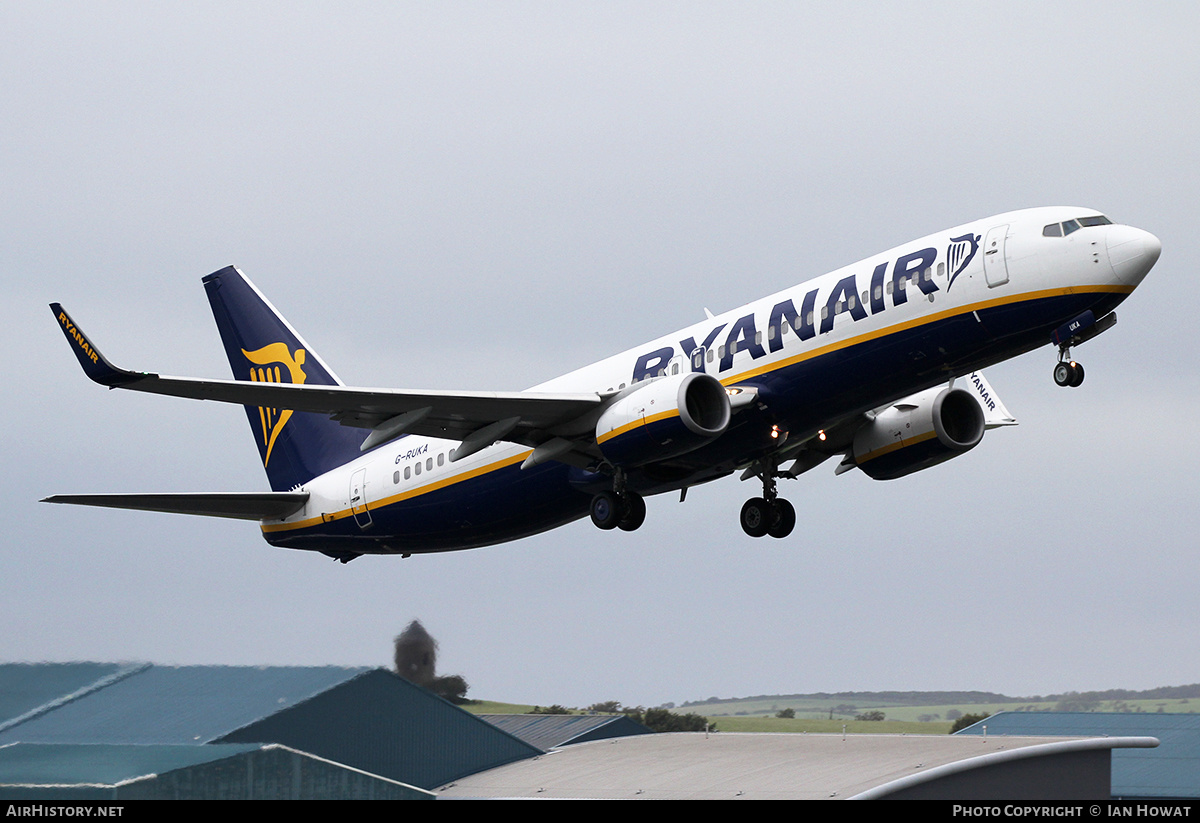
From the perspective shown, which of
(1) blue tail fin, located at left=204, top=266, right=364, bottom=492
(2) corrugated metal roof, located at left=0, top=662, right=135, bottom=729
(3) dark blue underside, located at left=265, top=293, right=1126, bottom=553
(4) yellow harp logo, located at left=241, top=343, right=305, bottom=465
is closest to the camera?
(3) dark blue underside, located at left=265, top=293, right=1126, bottom=553

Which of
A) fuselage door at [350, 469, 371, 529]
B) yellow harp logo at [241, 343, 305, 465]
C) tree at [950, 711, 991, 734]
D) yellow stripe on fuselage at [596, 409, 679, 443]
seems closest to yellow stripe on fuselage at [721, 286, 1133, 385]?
yellow stripe on fuselage at [596, 409, 679, 443]

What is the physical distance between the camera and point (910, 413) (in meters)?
32.8

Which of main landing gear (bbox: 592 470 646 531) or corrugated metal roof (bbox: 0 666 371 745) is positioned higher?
main landing gear (bbox: 592 470 646 531)

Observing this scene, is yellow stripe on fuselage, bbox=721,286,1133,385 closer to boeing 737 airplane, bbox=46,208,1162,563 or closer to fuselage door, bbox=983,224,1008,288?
boeing 737 airplane, bbox=46,208,1162,563

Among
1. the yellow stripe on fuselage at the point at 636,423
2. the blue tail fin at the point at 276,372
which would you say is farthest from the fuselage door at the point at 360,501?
the yellow stripe on fuselage at the point at 636,423

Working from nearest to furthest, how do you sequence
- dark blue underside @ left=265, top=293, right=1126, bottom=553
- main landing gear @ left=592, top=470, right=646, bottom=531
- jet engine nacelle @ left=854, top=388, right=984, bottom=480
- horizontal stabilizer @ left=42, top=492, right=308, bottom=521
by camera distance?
1. dark blue underside @ left=265, top=293, right=1126, bottom=553
2. main landing gear @ left=592, top=470, right=646, bottom=531
3. jet engine nacelle @ left=854, top=388, right=984, bottom=480
4. horizontal stabilizer @ left=42, top=492, right=308, bottom=521

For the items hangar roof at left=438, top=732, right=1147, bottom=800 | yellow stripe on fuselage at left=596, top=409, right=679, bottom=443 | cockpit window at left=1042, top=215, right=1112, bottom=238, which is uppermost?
cockpit window at left=1042, top=215, right=1112, bottom=238

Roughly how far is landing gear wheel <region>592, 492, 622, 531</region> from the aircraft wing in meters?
1.84

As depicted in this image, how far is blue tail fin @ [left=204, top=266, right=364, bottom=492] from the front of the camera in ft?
124

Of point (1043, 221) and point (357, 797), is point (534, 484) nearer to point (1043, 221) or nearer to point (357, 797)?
point (357, 797)

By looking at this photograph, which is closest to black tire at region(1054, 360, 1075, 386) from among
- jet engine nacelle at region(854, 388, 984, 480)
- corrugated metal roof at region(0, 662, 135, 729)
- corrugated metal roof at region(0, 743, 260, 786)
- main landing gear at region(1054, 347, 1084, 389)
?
main landing gear at region(1054, 347, 1084, 389)

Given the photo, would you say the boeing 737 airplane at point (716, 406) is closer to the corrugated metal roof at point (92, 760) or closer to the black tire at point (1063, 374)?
the black tire at point (1063, 374)

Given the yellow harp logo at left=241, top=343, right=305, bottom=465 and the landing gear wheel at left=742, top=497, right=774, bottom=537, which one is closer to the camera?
the landing gear wheel at left=742, top=497, right=774, bottom=537

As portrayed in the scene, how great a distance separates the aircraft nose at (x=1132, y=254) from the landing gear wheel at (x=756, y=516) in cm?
1090
